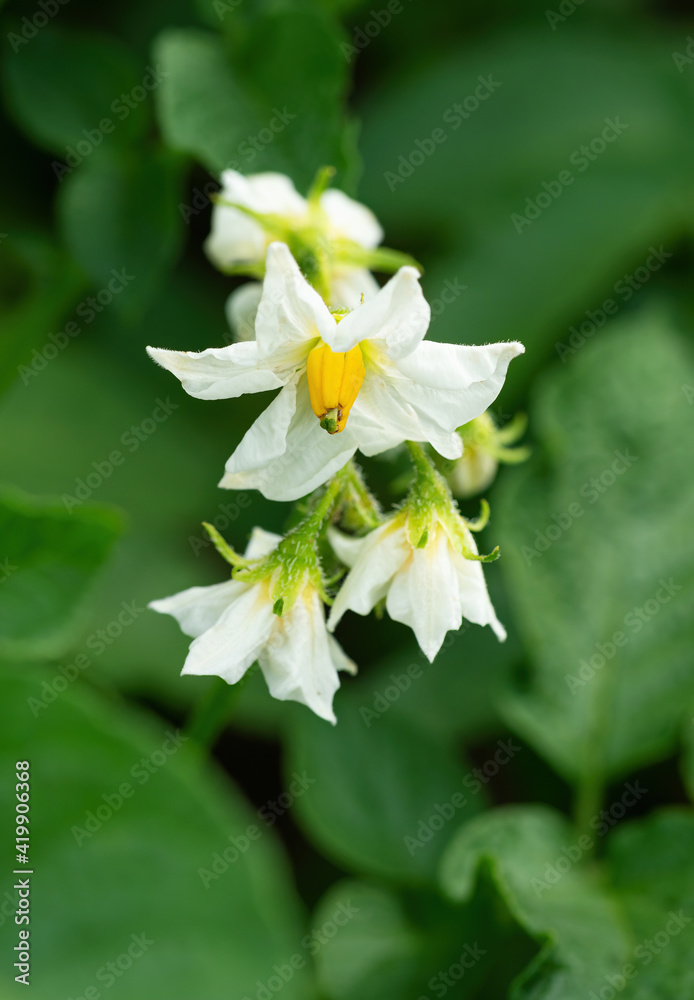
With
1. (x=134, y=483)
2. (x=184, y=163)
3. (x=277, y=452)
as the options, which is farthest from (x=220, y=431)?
(x=277, y=452)

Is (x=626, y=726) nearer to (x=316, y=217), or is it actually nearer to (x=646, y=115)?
(x=316, y=217)

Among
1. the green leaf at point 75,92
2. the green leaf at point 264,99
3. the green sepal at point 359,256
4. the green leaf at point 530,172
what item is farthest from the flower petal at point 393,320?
the green leaf at point 530,172

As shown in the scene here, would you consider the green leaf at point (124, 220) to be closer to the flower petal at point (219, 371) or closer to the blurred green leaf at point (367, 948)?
the flower petal at point (219, 371)

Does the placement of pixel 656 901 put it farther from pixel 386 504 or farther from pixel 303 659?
pixel 386 504

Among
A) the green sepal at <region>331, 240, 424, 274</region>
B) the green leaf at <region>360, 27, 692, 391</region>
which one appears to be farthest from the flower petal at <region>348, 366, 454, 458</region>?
the green leaf at <region>360, 27, 692, 391</region>

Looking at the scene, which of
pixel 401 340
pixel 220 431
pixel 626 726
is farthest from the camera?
pixel 220 431
